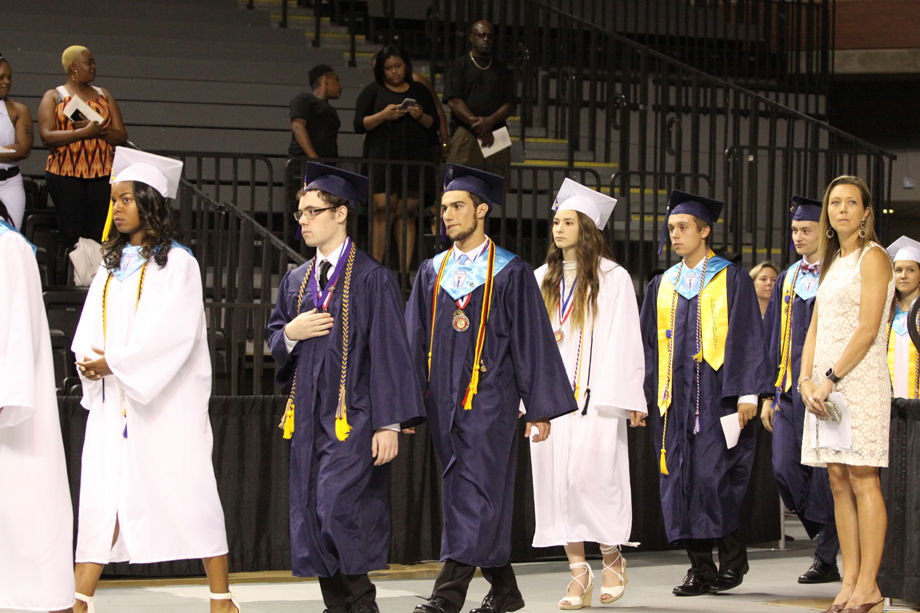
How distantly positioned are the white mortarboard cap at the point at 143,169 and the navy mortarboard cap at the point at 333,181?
1.92 feet

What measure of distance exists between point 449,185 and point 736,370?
199 centimetres

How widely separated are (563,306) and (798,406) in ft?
5.01

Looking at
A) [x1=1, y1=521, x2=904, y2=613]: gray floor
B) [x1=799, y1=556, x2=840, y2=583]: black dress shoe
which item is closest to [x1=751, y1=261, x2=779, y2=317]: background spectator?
[x1=1, y1=521, x2=904, y2=613]: gray floor

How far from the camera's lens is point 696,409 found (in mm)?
7305

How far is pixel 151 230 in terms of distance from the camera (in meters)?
5.72

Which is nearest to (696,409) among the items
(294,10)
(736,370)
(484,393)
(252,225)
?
(736,370)

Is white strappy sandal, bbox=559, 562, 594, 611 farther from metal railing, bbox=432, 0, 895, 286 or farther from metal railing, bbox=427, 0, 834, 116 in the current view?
metal railing, bbox=427, 0, 834, 116

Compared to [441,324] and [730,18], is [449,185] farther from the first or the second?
[730,18]

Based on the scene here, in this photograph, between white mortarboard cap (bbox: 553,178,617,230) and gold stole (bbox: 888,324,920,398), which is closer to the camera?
white mortarboard cap (bbox: 553,178,617,230)

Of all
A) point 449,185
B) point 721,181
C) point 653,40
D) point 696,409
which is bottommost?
point 696,409

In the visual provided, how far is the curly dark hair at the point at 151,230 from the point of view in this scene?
5.70 meters

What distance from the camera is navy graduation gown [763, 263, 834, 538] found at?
7574 mm

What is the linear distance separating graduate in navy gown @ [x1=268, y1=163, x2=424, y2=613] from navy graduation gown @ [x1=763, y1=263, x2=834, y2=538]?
2.73 metres

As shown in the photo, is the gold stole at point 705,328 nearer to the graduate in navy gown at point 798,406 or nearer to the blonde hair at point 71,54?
the graduate in navy gown at point 798,406
